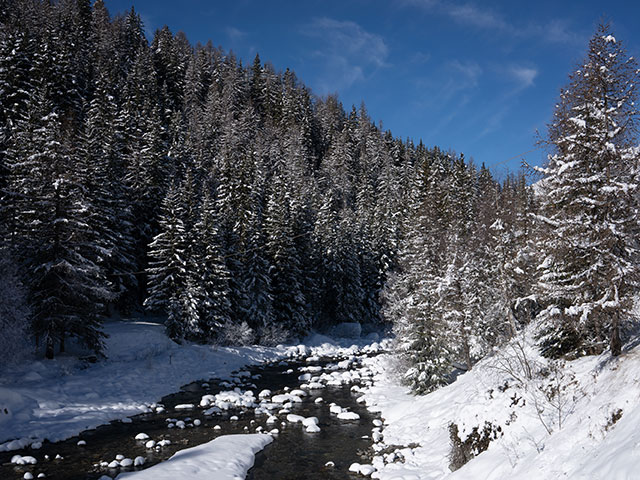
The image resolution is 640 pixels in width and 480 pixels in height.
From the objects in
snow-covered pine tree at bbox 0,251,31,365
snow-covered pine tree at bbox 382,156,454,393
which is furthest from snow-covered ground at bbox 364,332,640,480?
snow-covered pine tree at bbox 0,251,31,365

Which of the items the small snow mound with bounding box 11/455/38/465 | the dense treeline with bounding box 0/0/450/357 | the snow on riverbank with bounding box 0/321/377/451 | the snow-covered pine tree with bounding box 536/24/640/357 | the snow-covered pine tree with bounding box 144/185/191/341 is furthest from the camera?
the snow-covered pine tree with bounding box 144/185/191/341

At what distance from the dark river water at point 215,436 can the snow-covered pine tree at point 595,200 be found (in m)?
9.09

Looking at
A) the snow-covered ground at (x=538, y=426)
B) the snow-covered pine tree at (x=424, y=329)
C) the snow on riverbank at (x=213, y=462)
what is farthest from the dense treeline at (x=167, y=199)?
the snow-covered ground at (x=538, y=426)

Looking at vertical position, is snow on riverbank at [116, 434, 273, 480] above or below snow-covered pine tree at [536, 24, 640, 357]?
below

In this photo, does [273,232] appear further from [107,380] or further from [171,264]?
[107,380]

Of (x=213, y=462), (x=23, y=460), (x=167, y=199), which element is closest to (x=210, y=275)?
(x=167, y=199)

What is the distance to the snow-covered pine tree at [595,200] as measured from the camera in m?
8.67

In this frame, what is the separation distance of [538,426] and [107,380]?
21.5 meters

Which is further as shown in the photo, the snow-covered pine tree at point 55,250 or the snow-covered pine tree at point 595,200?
the snow-covered pine tree at point 55,250

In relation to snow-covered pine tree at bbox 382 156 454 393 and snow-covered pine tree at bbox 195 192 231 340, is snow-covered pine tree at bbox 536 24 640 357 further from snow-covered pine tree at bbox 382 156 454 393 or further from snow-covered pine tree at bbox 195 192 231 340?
snow-covered pine tree at bbox 195 192 231 340

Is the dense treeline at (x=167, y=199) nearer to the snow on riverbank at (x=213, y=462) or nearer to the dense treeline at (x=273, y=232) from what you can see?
the dense treeline at (x=273, y=232)

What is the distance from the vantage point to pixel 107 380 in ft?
72.4

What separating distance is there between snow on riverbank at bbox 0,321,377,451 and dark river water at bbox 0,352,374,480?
3.54 feet

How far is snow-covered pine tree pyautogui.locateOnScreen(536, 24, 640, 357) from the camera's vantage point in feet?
28.5
